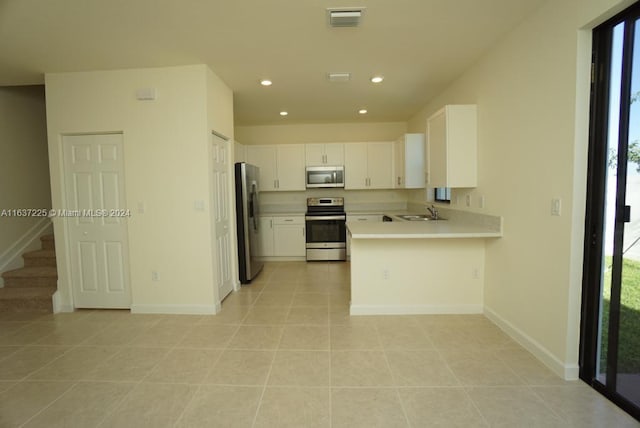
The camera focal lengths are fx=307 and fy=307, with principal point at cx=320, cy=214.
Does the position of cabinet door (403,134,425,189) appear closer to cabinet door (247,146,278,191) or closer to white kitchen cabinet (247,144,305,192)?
white kitchen cabinet (247,144,305,192)

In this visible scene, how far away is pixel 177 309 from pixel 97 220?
4.30ft

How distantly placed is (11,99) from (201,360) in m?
4.06

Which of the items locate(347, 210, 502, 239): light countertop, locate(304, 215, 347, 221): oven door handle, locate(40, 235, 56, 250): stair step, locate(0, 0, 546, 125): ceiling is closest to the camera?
locate(0, 0, 546, 125): ceiling

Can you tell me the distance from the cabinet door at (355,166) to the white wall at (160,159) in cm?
284

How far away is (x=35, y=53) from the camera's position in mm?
2742

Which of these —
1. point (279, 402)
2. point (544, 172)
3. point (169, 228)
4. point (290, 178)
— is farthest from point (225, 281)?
point (544, 172)

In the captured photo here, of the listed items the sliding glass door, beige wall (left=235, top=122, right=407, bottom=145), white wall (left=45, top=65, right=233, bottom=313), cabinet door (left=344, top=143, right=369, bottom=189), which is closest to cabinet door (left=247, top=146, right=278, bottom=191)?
beige wall (left=235, top=122, right=407, bottom=145)

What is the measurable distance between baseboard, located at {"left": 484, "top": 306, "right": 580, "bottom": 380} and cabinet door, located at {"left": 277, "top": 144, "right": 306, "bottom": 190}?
3.76 m

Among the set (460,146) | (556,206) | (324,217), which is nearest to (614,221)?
(556,206)

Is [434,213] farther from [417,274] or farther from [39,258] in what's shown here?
[39,258]

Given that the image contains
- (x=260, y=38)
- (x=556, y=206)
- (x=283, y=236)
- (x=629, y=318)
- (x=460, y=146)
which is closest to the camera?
(x=629, y=318)

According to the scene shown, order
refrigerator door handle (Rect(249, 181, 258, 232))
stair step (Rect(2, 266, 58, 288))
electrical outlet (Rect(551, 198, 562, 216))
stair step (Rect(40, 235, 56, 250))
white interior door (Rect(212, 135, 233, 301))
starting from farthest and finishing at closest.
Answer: refrigerator door handle (Rect(249, 181, 258, 232)) < stair step (Rect(40, 235, 56, 250)) < stair step (Rect(2, 266, 58, 288)) < white interior door (Rect(212, 135, 233, 301)) < electrical outlet (Rect(551, 198, 562, 216))

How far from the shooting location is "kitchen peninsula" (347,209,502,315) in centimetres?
308

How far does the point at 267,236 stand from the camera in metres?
5.55
